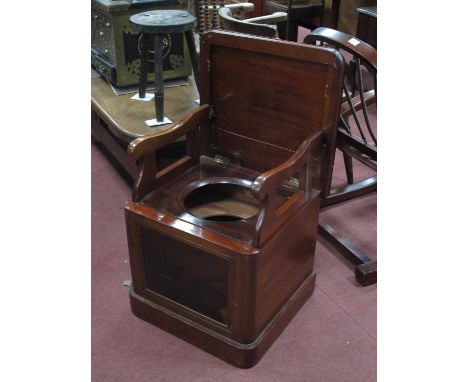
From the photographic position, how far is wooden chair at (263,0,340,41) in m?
4.41

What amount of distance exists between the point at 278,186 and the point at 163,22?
1.12 m

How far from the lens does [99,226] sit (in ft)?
7.96

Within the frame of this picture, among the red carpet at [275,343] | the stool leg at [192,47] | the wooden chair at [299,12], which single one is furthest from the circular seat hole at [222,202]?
the wooden chair at [299,12]

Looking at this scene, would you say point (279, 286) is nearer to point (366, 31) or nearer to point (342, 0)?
point (366, 31)

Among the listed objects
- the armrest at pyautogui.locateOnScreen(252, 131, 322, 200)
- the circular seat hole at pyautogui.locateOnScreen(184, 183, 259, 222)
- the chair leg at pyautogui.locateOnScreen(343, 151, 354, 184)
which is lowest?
the chair leg at pyautogui.locateOnScreen(343, 151, 354, 184)

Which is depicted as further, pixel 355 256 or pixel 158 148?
pixel 355 256

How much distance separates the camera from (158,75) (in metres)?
2.30

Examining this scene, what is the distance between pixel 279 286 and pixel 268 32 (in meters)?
0.98

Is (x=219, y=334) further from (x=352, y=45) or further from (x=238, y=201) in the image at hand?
(x=352, y=45)

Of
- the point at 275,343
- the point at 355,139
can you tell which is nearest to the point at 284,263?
the point at 275,343

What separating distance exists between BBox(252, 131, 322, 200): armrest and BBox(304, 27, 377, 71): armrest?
1.03 ft

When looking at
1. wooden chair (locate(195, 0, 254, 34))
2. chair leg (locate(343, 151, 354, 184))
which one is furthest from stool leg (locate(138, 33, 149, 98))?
chair leg (locate(343, 151, 354, 184))

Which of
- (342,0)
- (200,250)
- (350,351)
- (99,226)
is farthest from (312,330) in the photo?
(342,0)

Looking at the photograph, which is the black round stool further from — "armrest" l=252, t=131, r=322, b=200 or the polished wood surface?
"armrest" l=252, t=131, r=322, b=200
